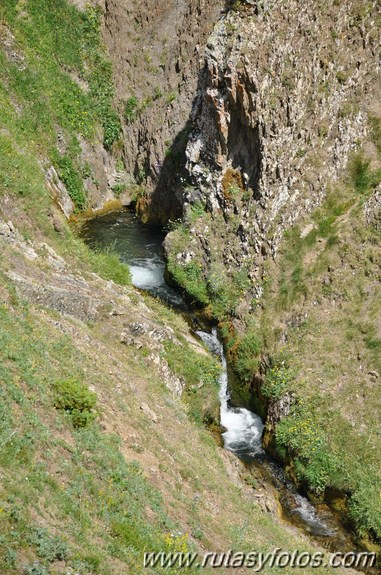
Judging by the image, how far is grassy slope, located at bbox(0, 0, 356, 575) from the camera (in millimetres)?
8820

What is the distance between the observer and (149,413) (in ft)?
51.8

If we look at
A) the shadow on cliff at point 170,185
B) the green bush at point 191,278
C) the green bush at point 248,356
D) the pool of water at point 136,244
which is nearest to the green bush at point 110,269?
the pool of water at point 136,244

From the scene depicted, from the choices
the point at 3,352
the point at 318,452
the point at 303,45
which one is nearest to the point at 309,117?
the point at 303,45

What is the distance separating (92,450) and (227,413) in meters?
11.2

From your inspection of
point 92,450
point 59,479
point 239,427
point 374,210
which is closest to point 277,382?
point 239,427

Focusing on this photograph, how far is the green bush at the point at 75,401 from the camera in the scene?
40.5 feet

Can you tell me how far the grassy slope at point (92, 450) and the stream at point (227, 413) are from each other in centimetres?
171

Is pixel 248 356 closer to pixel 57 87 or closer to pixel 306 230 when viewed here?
pixel 306 230

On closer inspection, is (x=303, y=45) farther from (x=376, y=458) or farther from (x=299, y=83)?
(x=376, y=458)

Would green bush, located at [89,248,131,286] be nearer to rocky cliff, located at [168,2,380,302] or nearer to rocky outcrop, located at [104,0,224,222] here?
rocky cliff, located at [168,2,380,302]

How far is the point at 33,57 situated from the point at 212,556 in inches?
1297

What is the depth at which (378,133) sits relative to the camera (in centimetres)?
2533

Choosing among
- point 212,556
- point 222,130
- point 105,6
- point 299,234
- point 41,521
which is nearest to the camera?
point 41,521

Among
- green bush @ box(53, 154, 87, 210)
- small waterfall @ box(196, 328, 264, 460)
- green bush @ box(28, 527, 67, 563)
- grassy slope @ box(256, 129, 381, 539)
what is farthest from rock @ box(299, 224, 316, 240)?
green bush @ box(28, 527, 67, 563)
